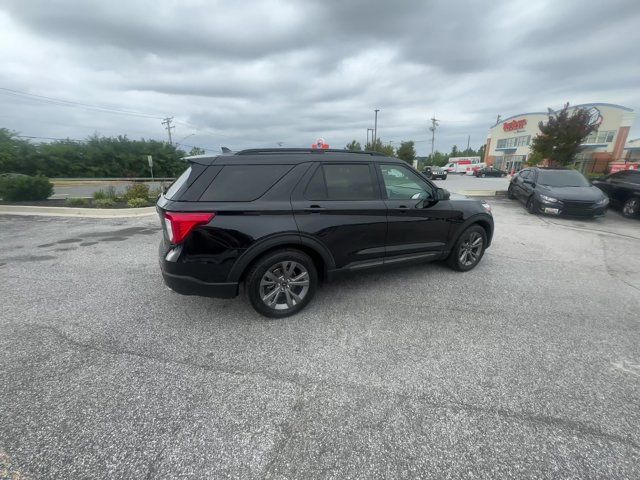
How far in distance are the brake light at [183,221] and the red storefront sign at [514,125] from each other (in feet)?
176

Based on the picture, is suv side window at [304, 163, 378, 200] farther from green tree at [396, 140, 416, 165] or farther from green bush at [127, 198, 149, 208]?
green tree at [396, 140, 416, 165]

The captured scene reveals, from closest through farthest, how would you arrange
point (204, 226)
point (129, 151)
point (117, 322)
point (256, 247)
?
point (204, 226) < point (256, 247) < point (117, 322) < point (129, 151)

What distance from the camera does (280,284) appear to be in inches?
120

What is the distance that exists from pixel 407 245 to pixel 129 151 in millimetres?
34499

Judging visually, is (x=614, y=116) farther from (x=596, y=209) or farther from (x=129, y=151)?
(x=129, y=151)

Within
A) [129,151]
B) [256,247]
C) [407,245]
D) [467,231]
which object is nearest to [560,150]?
[467,231]

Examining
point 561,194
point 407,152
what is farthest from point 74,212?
point 407,152

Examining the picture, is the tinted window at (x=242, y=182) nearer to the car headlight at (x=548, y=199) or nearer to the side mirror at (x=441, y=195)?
the side mirror at (x=441, y=195)

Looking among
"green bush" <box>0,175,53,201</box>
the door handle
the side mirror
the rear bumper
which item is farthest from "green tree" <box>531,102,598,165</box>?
"green bush" <box>0,175,53,201</box>

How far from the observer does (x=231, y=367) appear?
240 cm

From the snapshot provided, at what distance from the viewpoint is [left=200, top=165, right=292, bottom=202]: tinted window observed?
8.98 feet

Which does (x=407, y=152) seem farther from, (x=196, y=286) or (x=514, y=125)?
(x=196, y=286)

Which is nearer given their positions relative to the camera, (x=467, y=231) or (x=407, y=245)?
(x=407, y=245)

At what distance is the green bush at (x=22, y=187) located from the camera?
971cm
